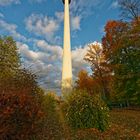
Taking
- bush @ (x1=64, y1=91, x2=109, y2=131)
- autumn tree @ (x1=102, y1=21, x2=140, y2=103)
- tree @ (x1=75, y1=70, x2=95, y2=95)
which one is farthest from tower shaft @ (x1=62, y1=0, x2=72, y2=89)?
bush @ (x1=64, y1=91, x2=109, y2=131)

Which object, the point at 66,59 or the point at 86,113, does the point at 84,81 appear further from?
the point at 86,113

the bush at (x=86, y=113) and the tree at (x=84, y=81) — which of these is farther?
the tree at (x=84, y=81)

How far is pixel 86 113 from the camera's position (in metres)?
17.3

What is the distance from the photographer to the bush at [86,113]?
56.4 feet

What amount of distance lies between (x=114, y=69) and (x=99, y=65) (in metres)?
8.46

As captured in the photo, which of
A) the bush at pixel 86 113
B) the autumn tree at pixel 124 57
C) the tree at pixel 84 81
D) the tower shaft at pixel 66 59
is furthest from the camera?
the tree at pixel 84 81

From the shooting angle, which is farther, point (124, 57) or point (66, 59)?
point (66, 59)

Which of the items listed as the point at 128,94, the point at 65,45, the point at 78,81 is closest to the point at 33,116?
the point at 128,94

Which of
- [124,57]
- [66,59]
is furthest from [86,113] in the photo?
[66,59]

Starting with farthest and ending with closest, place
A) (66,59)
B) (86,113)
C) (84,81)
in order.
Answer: (84,81) → (66,59) → (86,113)

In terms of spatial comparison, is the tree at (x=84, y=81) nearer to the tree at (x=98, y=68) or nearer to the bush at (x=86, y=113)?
the tree at (x=98, y=68)

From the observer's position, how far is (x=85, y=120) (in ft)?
56.7

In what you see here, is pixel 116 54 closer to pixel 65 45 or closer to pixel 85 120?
pixel 65 45

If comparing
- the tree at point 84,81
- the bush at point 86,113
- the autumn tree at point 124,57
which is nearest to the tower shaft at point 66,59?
the autumn tree at point 124,57
